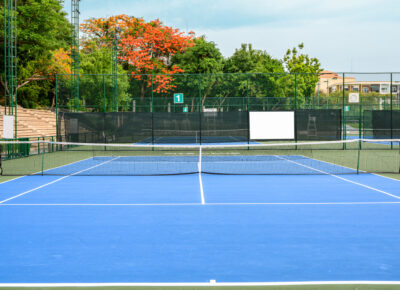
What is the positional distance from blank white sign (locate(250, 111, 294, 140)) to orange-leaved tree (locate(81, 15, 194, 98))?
25.8m

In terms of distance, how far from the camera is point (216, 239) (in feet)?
20.3

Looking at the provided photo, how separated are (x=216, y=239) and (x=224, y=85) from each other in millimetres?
42103

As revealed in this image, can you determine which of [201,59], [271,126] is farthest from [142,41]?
[271,126]

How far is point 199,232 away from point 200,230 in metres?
0.12

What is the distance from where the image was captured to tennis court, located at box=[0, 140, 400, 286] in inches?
188

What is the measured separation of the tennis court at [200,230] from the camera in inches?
188

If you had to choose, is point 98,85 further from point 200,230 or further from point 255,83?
point 200,230

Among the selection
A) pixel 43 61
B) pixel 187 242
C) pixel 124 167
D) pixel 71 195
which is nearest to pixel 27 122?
pixel 43 61

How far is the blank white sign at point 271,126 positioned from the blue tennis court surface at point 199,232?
1121 cm

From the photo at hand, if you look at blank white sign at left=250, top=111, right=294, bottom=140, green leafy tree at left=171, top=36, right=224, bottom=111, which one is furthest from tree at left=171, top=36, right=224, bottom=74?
blank white sign at left=250, top=111, right=294, bottom=140

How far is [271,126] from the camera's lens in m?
22.8

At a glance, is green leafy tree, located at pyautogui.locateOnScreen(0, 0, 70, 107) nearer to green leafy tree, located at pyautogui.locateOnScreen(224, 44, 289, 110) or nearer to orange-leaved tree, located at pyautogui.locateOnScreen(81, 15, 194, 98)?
orange-leaved tree, located at pyautogui.locateOnScreen(81, 15, 194, 98)

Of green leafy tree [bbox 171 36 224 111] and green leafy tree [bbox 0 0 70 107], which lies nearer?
green leafy tree [bbox 0 0 70 107]

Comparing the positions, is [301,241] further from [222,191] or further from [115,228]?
[222,191]
